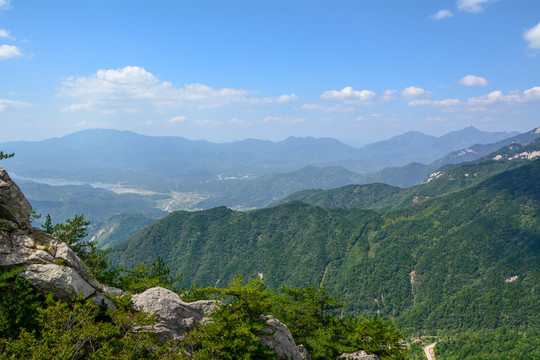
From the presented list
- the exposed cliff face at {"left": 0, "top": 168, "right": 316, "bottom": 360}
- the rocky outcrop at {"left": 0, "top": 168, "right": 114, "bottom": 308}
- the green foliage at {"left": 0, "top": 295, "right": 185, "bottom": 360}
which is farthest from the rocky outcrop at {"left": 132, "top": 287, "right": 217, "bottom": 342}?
the rocky outcrop at {"left": 0, "top": 168, "right": 114, "bottom": 308}

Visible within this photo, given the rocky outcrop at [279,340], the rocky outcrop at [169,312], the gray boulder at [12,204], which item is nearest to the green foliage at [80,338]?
the rocky outcrop at [169,312]

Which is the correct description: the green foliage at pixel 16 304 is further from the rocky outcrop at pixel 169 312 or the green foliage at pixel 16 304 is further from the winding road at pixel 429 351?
the winding road at pixel 429 351

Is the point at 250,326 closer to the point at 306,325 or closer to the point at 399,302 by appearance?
the point at 306,325

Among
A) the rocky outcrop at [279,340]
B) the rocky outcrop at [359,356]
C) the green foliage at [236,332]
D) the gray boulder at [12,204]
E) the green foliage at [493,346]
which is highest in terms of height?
the gray boulder at [12,204]

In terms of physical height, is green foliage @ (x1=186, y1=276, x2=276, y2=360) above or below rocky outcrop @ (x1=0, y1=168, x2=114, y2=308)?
below

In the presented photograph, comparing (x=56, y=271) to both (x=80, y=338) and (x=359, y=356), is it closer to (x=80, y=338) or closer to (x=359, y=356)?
(x=80, y=338)

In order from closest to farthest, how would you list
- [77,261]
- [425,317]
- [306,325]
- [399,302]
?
[77,261] < [306,325] < [425,317] < [399,302]

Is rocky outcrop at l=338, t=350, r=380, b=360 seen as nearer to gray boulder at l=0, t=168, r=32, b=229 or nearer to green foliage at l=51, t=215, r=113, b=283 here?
green foliage at l=51, t=215, r=113, b=283

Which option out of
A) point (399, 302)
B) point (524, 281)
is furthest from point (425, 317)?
point (524, 281)
